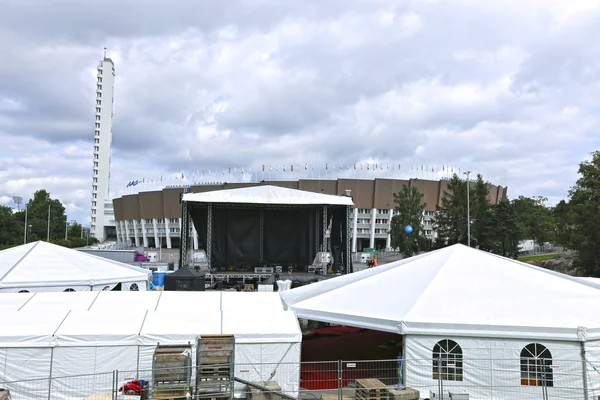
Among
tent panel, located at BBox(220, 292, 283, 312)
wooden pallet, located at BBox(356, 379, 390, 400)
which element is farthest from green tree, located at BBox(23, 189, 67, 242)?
wooden pallet, located at BBox(356, 379, 390, 400)

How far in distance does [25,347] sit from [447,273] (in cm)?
1059

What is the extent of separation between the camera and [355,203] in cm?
7244

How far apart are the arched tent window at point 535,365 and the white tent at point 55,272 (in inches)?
672

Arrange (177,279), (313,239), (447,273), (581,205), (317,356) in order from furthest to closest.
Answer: (313,239), (581,205), (177,279), (317,356), (447,273)

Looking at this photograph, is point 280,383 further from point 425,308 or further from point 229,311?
point 425,308

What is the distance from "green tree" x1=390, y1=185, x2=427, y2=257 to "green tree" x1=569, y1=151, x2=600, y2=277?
632 inches

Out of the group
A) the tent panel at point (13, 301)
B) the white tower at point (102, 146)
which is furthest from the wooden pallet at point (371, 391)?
the white tower at point (102, 146)

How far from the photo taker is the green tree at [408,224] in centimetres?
4662

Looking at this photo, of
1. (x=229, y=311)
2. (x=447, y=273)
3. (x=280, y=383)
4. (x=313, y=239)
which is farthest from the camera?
(x=313, y=239)

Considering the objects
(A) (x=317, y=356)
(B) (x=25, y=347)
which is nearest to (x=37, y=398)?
(B) (x=25, y=347)

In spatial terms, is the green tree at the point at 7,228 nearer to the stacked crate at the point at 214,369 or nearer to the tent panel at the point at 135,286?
the tent panel at the point at 135,286

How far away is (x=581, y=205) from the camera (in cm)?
3091

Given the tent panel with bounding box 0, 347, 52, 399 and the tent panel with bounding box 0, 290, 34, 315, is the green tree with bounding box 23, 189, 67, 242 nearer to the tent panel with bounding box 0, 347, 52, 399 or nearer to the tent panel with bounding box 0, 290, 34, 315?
the tent panel with bounding box 0, 290, 34, 315

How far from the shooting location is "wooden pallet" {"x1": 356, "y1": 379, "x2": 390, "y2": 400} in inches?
374
